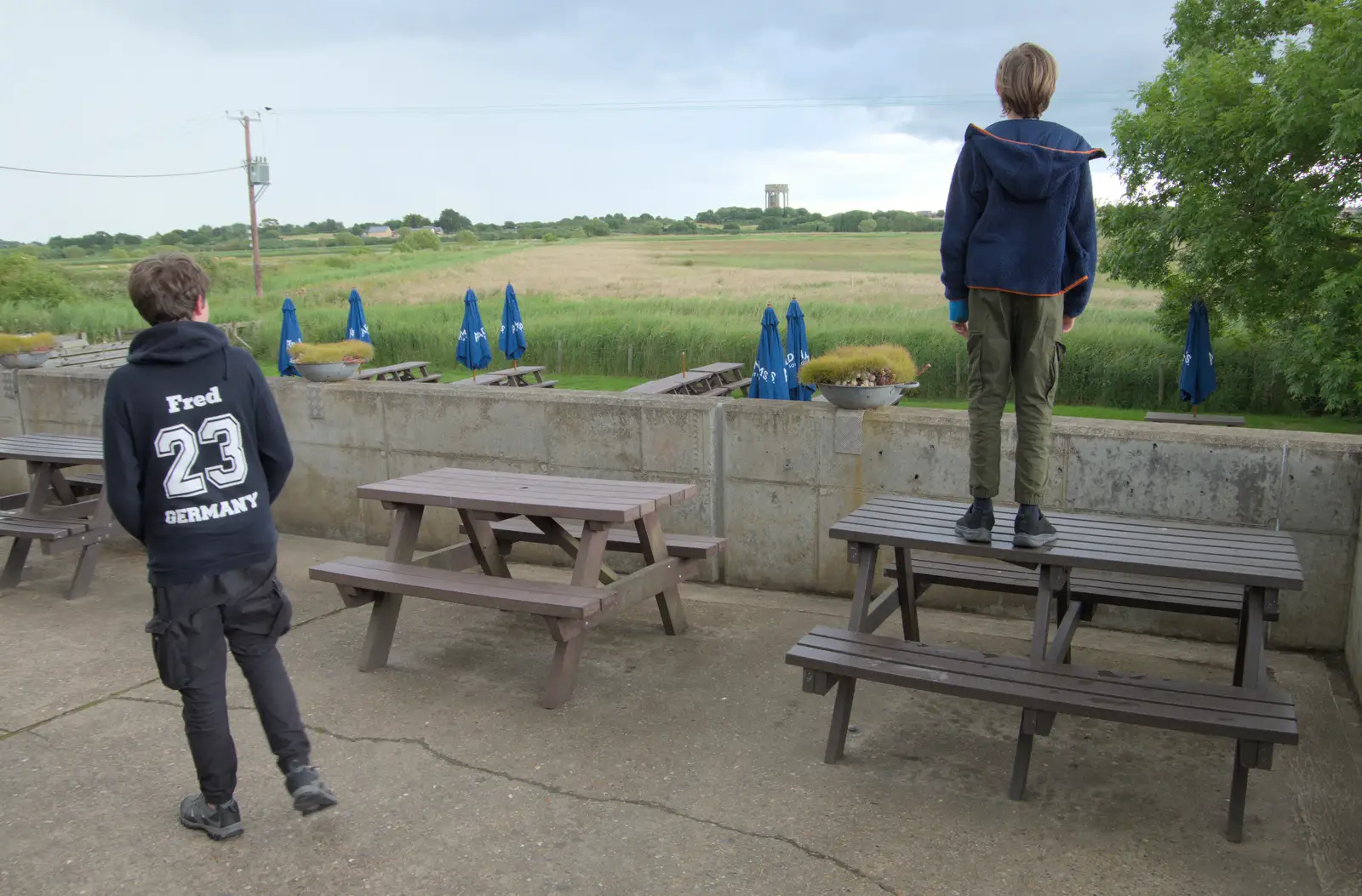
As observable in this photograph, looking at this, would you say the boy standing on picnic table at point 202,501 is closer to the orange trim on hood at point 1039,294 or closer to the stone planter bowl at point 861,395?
the orange trim on hood at point 1039,294

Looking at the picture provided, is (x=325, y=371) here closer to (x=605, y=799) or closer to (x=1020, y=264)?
(x=605, y=799)

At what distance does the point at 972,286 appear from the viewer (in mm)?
3908

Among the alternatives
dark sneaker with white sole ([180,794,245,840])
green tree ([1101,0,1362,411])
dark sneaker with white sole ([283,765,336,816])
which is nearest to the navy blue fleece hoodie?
dark sneaker with white sole ([283,765,336,816])

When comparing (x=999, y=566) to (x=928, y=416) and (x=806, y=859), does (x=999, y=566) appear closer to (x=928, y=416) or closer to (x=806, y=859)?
(x=928, y=416)

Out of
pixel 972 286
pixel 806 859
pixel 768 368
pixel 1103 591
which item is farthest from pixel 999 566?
pixel 768 368

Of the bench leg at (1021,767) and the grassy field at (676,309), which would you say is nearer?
the bench leg at (1021,767)

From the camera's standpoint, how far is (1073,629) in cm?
412

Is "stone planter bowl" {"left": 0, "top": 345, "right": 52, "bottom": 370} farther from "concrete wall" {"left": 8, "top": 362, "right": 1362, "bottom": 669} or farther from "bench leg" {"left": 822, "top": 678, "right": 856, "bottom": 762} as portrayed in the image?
"bench leg" {"left": 822, "top": 678, "right": 856, "bottom": 762}

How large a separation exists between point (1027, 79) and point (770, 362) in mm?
11311

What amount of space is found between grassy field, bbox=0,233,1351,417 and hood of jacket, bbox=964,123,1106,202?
21.5 metres

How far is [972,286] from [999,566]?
5.18 ft

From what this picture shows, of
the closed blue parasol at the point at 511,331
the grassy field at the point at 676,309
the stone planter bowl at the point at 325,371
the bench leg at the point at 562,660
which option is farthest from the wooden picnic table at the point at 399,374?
the bench leg at the point at 562,660

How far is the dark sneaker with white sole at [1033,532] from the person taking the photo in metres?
3.90

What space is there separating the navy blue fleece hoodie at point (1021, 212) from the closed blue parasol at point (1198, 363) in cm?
1336
